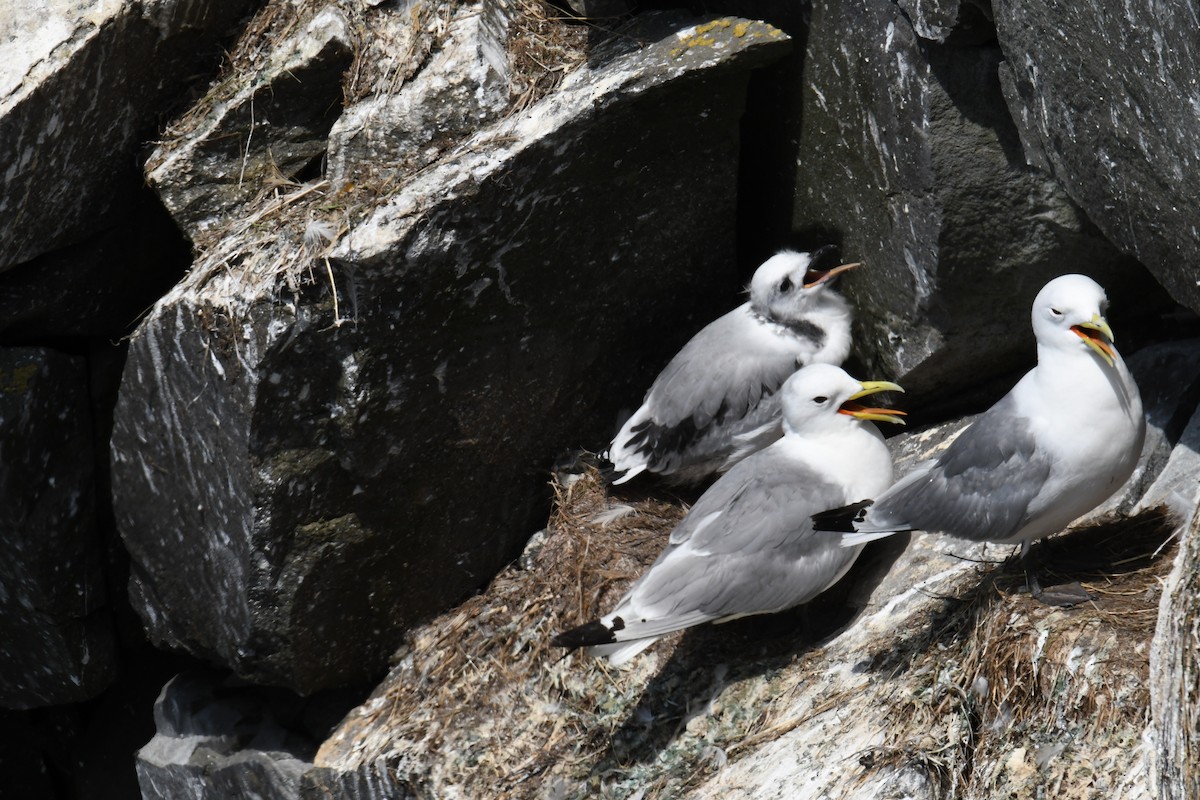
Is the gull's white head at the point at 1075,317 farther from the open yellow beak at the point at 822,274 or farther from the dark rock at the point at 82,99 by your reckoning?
the dark rock at the point at 82,99

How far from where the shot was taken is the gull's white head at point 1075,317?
12.0 feet

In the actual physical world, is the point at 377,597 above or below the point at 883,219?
below

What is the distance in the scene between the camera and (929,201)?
4.34 metres

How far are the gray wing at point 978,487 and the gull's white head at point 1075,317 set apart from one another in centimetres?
25

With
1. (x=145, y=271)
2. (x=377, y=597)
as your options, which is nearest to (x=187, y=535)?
(x=377, y=597)

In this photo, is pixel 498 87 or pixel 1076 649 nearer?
pixel 1076 649

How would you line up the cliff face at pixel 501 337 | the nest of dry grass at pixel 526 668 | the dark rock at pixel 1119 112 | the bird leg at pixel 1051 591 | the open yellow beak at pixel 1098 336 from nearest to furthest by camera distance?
1. the dark rock at pixel 1119 112
2. the open yellow beak at pixel 1098 336
3. the bird leg at pixel 1051 591
4. the cliff face at pixel 501 337
5. the nest of dry grass at pixel 526 668

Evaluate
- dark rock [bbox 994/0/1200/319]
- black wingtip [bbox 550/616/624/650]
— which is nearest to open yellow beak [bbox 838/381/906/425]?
dark rock [bbox 994/0/1200/319]

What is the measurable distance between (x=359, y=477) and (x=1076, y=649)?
2.55 m

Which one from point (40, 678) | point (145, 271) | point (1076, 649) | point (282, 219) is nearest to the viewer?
point (1076, 649)

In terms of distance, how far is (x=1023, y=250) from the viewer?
4406 mm

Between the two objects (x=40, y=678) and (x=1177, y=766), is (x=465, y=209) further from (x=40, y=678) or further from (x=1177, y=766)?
(x=40, y=678)

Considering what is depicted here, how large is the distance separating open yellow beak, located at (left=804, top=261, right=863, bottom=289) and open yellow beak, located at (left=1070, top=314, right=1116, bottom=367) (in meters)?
1.21

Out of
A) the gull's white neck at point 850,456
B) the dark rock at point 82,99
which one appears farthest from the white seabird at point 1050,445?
the dark rock at point 82,99
